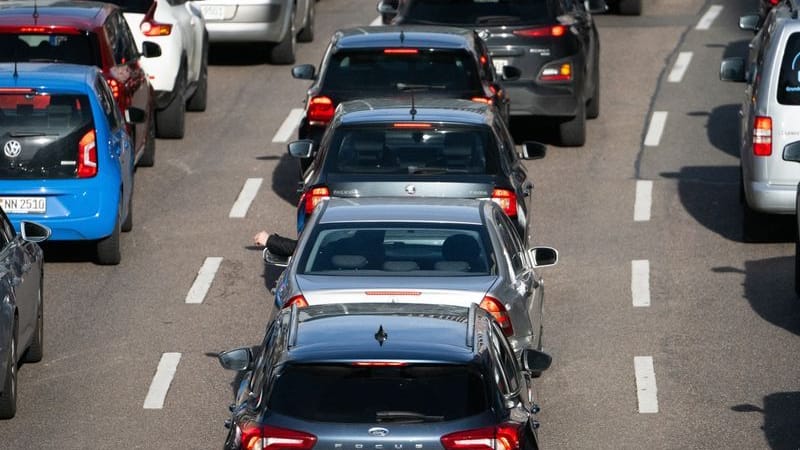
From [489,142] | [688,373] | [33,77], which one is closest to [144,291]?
[33,77]

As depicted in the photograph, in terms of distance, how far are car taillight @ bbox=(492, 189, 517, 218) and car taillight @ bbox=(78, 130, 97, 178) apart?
A: 12.0ft

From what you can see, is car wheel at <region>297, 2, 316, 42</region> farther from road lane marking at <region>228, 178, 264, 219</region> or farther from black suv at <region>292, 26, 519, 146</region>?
black suv at <region>292, 26, 519, 146</region>

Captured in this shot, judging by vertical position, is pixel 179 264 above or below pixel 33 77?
below

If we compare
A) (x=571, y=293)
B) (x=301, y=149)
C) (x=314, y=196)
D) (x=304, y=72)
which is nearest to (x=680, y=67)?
(x=304, y=72)

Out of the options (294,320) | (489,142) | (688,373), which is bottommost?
(688,373)

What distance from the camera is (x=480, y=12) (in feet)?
68.4

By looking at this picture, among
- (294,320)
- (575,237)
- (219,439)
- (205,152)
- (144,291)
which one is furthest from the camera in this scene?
(205,152)

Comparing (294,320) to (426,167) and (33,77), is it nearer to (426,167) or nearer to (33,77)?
(426,167)

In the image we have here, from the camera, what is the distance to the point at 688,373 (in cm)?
1332

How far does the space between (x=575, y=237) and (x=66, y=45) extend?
16.9ft

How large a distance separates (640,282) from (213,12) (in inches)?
419

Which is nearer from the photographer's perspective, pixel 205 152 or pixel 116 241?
pixel 116 241

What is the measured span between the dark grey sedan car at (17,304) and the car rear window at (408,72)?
4741 millimetres

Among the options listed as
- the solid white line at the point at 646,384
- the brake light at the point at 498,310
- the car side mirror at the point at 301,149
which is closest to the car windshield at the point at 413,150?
the car side mirror at the point at 301,149
